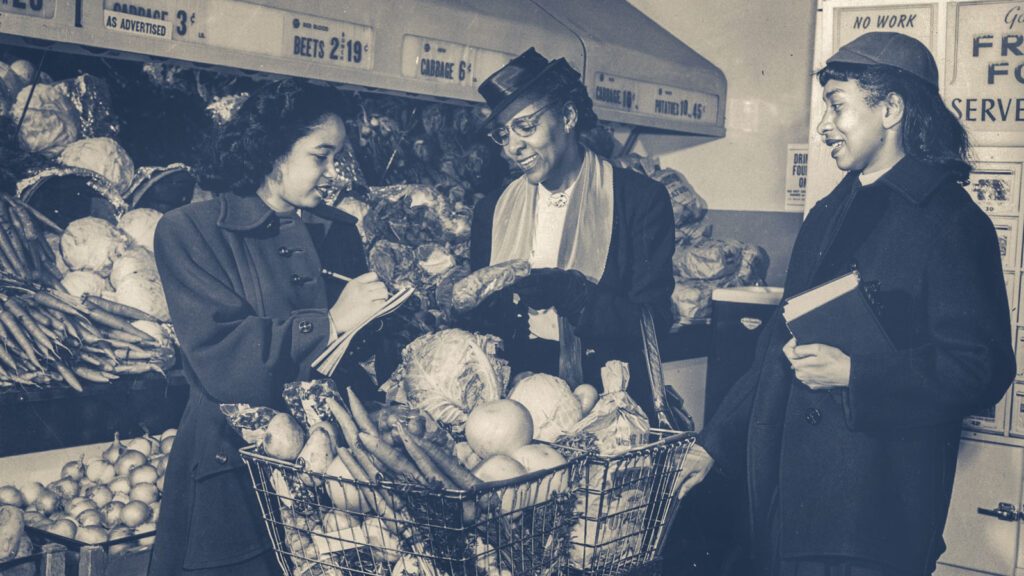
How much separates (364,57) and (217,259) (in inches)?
29.6

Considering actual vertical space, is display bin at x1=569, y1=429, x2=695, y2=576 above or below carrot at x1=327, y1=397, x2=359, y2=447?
below

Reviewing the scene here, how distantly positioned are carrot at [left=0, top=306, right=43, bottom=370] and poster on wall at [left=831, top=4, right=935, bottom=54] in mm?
2054

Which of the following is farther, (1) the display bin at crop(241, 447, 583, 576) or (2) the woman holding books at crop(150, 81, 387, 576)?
(2) the woman holding books at crop(150, 81, 387, 576)

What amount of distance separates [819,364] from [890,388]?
0.15m

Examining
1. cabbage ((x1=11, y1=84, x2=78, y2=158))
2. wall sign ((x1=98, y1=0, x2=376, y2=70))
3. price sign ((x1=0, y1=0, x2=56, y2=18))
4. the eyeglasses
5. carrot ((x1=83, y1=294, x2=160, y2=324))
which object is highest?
wall sign ((x1=98, y1=0, x2=376, y2=70))

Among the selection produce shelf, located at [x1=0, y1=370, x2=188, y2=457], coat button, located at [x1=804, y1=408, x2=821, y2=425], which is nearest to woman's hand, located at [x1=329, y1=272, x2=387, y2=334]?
produce shelf, located at [x1=0, y1=370, x2=188, y2=457]

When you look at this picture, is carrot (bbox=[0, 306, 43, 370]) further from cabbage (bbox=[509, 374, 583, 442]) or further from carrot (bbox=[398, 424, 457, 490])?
cabbage (bbox=[509, 374, 583, 442])

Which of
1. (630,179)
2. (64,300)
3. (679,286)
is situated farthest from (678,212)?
(64,300)

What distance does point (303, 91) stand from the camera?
2.06 meters

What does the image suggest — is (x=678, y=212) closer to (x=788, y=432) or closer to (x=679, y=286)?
(x=679, y=286)

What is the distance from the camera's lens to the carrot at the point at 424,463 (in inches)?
58.9

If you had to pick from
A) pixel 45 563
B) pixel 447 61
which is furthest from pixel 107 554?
pixel 447 61

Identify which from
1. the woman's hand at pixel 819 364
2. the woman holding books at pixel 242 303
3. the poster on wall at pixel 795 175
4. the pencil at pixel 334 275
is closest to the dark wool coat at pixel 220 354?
the woman holding books at pixel 242 303

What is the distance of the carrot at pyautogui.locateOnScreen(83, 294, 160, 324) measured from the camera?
210 cm
